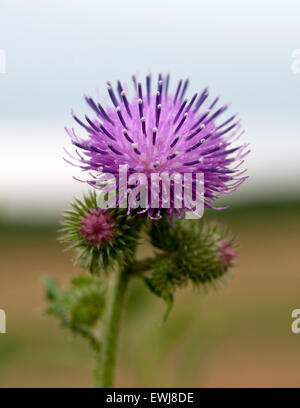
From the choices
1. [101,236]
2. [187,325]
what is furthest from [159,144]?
[187,325]

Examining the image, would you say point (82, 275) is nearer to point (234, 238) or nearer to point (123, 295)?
point (123, 295)

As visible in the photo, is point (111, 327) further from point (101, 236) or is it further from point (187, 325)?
point (187, 325)

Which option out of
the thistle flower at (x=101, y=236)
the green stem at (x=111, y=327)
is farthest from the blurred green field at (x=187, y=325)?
the green stem at (x=111, y=327)

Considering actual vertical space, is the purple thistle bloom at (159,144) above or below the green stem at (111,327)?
above

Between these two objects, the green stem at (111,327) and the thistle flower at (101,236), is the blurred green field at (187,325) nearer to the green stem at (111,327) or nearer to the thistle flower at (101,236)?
the thistle flower at (101,236)

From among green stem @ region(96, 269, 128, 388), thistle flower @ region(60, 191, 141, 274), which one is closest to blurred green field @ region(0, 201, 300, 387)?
thistle flower @ region(60, 191, 141, 274)
